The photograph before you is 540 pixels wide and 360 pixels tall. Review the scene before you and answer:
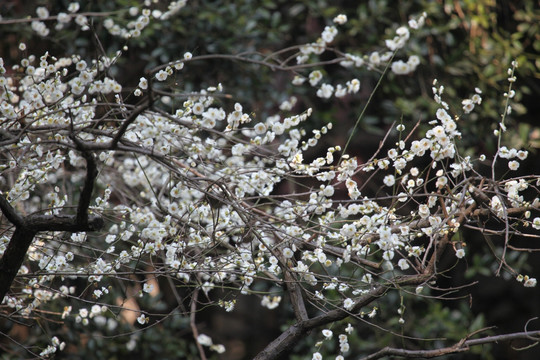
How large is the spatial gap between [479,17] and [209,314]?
8.70ft

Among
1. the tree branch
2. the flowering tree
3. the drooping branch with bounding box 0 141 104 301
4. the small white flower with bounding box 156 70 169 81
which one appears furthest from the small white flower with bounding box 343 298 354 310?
the small white flower with bounding box 156 70 169 81

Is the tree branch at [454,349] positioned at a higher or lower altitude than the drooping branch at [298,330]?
lower

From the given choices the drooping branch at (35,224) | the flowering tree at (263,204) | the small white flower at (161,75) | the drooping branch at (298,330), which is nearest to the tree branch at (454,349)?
the flowering tree at (263,204)

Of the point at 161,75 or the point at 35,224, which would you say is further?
the point at 161,75

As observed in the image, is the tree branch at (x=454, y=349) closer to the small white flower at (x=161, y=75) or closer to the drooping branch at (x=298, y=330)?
the drooping branch at (x=298, y=330)

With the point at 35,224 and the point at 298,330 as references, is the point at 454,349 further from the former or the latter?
the point at 35,224

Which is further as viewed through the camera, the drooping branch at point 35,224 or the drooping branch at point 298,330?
the drooping branch at point 298,330

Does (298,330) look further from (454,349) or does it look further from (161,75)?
(161,75)

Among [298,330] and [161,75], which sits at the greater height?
[161,75]

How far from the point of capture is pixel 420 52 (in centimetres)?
350

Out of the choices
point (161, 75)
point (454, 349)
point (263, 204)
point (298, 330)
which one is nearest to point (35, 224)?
point (161, 75)

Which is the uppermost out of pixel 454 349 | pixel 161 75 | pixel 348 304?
pixel 161 75

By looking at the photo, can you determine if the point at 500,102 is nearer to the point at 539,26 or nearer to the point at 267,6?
the point at 539,26

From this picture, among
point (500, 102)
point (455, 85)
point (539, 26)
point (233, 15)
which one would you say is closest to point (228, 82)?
point (233, 15)
